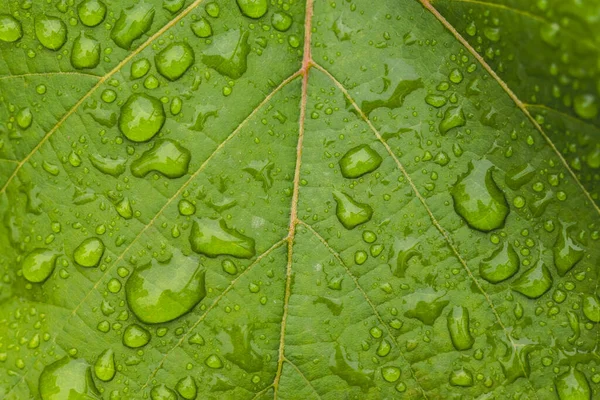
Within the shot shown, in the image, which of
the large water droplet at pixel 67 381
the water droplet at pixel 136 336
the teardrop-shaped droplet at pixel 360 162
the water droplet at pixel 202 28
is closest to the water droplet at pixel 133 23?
the water droplet at pixel 202 28

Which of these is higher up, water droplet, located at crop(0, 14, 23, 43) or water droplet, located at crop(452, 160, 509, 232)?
water droplet, located at crop(0, 14, 23, 43)

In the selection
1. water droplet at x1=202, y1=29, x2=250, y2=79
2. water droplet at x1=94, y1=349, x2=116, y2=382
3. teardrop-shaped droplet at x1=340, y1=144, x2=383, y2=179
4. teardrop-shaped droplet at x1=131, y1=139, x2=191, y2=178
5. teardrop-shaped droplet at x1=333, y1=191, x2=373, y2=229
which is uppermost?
water droplet at x1=202, y1=29, x2=250, y2=79

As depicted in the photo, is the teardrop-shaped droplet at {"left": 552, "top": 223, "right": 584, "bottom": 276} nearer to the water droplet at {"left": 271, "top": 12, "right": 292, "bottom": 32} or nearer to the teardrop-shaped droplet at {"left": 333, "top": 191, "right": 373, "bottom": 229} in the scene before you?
the teardrop-shaped droplet at {"left": 333, "top": 191, "right": 373, "bottom": 229}

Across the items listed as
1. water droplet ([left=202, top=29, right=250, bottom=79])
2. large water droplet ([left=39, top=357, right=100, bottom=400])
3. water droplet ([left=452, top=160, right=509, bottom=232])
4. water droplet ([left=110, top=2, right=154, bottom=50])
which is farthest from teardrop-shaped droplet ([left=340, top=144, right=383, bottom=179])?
large water droplet ([left=39, top=357, right=100, bottom=400])

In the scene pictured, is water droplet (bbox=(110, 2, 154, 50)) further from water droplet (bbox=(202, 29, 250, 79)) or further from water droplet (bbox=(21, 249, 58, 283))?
water droplet (bbox=(21, 249, 58, 283))

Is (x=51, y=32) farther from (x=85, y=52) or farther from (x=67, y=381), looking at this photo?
(x=67, y=381)

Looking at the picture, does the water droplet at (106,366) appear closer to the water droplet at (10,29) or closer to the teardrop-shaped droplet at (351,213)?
the teardrop-shaped droplet at (351,213)
